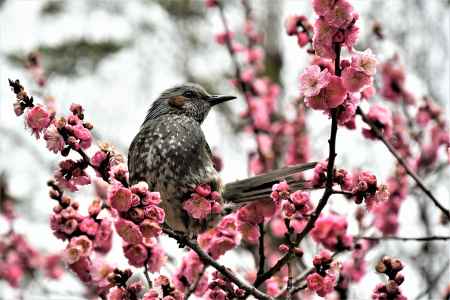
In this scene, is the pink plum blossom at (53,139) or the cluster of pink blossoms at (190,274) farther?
the cluster of pink blossoms at (190,274)

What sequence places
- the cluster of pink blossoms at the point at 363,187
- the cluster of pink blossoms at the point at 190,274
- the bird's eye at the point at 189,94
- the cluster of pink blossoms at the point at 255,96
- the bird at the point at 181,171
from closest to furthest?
the cluster of pink blossoms at the point at 363,187 → the cluster of pink blossoms at the point at 190,274 → the bird at the point at 181,171 → the bird's eye at the point at 189,94 → the cluster of pink blossoms at the point at 255,96

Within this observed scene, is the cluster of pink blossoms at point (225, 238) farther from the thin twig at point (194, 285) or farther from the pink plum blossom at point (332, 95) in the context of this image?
the pink plum blossom at point (332, 95)

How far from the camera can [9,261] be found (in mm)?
4355

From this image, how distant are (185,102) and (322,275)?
2037 mm

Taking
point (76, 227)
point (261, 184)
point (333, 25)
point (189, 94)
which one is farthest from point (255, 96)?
point (333, 25)

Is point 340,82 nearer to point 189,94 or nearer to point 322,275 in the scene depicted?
point 322,275

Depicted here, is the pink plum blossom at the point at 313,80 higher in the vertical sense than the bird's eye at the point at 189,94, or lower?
lower

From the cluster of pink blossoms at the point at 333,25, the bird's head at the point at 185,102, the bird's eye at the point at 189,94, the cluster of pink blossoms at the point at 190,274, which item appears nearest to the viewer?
the cluster of pink blossoms at the point at 333,25

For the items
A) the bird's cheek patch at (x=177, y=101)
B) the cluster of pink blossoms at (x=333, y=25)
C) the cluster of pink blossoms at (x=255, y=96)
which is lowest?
the cluster of pink blossoms at (x=333, y=25)

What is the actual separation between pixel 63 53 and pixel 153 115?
4458 millimetres

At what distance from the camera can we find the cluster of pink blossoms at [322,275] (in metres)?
2.15

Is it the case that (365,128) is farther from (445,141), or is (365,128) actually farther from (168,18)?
(168,18)

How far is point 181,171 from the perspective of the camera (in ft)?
10.3

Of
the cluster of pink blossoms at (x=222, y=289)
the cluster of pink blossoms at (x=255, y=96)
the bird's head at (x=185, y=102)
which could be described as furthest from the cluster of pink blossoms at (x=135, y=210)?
the cluster of pink blossoms at (x=255, y=96)
